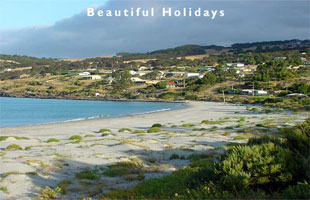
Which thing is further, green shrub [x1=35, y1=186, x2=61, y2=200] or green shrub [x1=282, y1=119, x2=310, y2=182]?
green shrub [x1=35, y1=186, x2=61, y2=200]

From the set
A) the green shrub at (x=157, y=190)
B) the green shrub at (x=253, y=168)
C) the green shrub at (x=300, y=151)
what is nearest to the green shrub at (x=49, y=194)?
the green shrub at (x=157, y=190)

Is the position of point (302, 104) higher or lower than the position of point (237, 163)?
lower

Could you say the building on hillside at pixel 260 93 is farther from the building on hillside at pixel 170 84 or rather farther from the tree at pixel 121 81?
the tree at pixel 121 81

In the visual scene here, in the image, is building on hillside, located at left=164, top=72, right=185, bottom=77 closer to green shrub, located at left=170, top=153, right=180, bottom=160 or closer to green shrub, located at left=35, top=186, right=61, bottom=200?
green shrub, located at left=170, top=153, right=180, bottom=160

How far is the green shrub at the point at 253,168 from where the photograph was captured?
26.4 feet

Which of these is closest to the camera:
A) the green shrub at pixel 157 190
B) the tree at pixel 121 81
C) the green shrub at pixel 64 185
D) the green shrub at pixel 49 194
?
the green shrub at pixel 157 190

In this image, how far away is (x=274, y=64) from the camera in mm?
127438

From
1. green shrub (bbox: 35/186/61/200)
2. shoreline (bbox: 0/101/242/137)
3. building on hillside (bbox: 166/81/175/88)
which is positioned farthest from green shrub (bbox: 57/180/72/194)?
building on hillside (bbox: 166/81/175/88)

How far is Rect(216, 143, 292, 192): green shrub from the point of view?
26.4 feet

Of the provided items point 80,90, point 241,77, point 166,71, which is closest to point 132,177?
point 241,77

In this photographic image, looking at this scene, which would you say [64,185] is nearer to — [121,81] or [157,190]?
[157,190]

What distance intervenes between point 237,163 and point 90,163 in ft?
27.2

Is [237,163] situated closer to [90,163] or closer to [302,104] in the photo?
[90,163]

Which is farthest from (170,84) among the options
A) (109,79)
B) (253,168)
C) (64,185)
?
(253,168)
